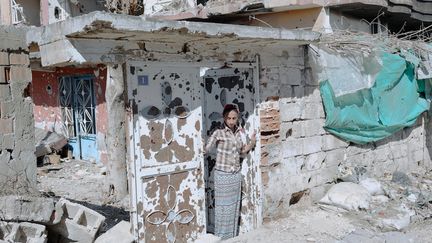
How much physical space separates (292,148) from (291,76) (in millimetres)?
969

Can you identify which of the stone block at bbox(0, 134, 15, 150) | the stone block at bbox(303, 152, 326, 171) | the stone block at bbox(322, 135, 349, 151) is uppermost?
the stone block at bbox(0, 134, 15, 150)

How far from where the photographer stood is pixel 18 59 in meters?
5.22

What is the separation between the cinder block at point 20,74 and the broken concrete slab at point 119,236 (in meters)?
2.05

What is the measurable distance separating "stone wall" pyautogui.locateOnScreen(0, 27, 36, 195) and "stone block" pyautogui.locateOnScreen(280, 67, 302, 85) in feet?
10.3

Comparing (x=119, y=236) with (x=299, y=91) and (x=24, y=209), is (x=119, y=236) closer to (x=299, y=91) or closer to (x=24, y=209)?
(x=24, y=209)

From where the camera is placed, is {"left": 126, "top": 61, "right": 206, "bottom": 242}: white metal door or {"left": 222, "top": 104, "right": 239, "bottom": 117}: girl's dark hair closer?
{"left": 126, "top": 61, "right": 206, "bottom": 242}: white metal door

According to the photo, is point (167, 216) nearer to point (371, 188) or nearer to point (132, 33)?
point (132, 33)

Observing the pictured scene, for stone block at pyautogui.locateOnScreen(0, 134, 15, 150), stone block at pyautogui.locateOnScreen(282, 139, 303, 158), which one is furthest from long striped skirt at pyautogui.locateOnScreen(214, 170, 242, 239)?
stone block at pyautogui.locateOnScreen(0, 134, 15, 150)

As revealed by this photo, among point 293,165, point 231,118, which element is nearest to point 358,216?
point 293,165

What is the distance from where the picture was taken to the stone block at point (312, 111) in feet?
21.1

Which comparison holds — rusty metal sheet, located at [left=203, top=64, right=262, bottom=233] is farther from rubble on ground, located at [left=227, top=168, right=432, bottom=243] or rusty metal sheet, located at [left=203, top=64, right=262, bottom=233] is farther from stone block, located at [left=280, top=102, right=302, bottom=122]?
stone block, located at [left=280, top=102, right=302, bottom=122]

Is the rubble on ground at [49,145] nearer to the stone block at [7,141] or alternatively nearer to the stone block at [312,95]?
the stone block at [7,141]

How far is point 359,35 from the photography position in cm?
738

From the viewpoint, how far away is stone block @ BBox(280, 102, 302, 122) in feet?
20.0
